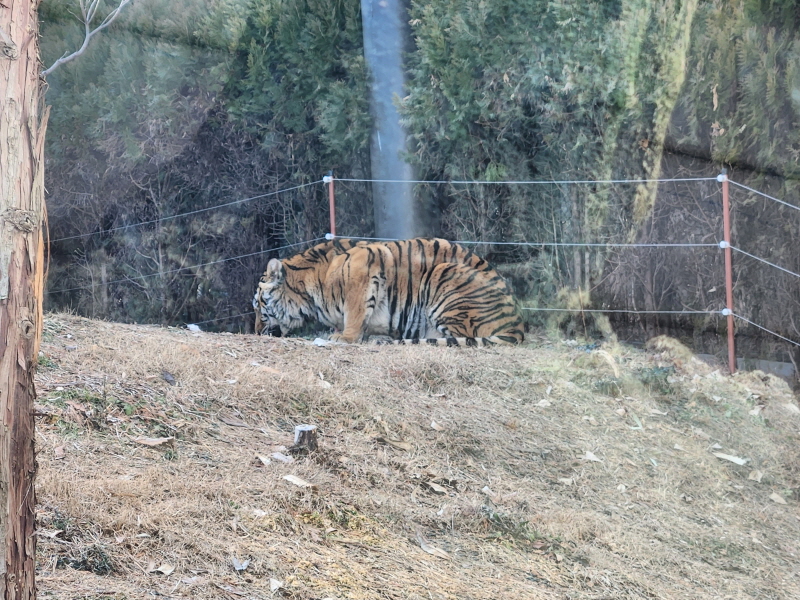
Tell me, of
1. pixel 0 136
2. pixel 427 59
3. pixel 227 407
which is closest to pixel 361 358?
pixel 227 407

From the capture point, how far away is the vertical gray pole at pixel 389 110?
329 inches

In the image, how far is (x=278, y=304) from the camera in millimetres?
7738

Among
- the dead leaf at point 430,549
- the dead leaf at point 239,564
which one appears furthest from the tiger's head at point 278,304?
the dead leaf at point 239,564

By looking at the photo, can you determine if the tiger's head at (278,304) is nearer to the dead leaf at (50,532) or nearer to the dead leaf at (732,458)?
the dead leaf at (732,458)

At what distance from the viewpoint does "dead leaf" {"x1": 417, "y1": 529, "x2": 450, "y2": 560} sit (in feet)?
12.5

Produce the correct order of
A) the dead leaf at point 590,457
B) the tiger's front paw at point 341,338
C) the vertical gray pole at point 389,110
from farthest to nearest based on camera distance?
the vertical gray pole at point 389,110, the tiger's front paw at point 341,338, the dead leaf at point 590,457

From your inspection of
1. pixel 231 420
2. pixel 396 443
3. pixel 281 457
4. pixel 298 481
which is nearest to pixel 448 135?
pixel 396 443

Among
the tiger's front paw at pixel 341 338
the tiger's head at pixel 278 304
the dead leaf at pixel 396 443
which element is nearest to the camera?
the dead leaf at pixel 396 443

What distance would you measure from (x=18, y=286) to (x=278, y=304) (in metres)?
5.53

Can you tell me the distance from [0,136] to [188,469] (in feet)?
6.76

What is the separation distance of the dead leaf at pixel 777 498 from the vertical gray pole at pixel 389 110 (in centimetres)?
399

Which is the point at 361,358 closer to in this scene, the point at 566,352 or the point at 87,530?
the point at 566,352

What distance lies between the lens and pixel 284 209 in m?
9.19

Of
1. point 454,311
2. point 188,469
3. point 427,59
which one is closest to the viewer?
point 188,469
